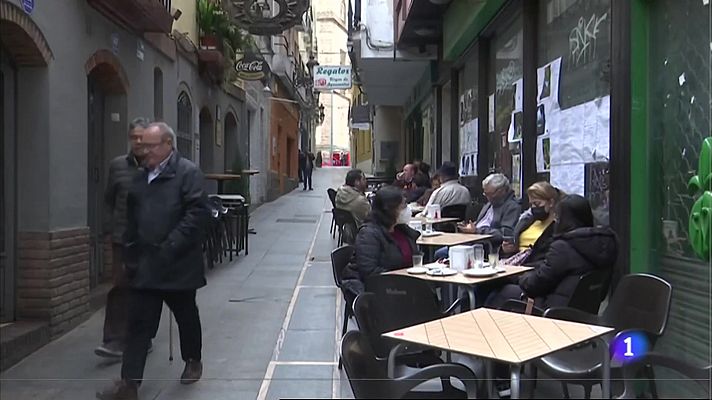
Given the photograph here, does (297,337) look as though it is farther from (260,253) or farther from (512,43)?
(260,253)

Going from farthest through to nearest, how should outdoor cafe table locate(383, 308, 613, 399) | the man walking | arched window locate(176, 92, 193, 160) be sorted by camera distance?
arched window locate(176, 92, 193, 160) < the man walking < outdoor cafe table locate(383, 308, 613, 399)

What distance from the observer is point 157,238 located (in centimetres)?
498

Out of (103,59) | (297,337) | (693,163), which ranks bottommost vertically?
(297,337)

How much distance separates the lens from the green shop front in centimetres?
472

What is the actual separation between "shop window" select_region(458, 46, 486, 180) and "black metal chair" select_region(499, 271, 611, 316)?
6.90 meters

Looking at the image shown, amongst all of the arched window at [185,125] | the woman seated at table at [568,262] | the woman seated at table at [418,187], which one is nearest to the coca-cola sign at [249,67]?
the arched window at [185,125]

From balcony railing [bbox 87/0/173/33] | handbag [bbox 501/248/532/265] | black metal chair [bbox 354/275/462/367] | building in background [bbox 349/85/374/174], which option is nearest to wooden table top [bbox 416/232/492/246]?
handbag [bbox 501/248/532/265]

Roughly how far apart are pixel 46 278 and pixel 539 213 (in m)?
4.09

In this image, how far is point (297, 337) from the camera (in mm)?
7004

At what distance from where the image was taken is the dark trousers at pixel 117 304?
530cm

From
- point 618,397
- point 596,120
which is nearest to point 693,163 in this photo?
point 596,120

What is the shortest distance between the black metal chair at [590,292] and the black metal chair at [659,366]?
3.48 ft

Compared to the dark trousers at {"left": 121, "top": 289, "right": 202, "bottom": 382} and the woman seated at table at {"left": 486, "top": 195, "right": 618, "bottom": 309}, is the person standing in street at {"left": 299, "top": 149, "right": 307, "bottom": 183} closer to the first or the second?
the dark trousers at {"left": 121, "top": 289, "right": 202, "bottom": 382}

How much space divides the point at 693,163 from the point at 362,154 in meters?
41.8
